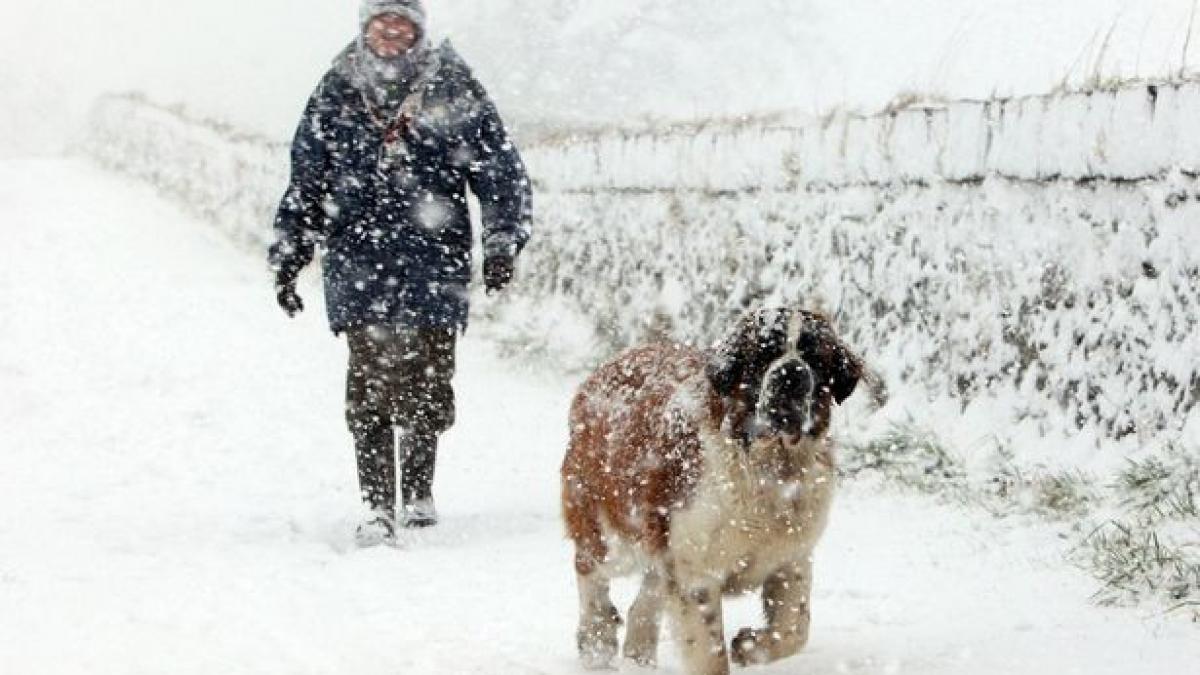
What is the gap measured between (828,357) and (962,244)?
10.7ft

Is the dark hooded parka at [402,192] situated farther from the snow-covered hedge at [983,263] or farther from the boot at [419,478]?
the snow-covered hedge at [983,263]

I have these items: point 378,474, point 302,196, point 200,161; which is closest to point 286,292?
point 302,196

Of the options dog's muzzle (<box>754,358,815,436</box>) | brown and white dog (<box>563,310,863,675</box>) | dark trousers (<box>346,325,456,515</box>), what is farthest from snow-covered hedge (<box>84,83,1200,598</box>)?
dark trousers (<box>346,325,456,515</box>)

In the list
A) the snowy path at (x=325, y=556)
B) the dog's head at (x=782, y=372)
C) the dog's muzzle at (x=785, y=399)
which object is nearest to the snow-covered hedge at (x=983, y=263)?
the snowy path at (x=325, y=556)

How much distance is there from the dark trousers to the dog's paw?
9.00ft

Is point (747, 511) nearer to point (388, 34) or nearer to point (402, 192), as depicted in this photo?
point (402, 192)

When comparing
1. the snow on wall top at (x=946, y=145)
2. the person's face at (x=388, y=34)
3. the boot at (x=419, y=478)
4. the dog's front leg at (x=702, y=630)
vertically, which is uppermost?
the person's face at (x=388, y=34)

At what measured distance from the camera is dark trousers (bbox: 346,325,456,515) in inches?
240

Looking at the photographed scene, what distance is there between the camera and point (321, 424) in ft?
29.7

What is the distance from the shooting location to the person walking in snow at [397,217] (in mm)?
6047

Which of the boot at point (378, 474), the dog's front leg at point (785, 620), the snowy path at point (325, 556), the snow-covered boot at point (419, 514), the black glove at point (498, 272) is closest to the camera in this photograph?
the dog's front leg at point (785, 620)

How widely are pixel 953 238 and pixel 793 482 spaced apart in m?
3.42

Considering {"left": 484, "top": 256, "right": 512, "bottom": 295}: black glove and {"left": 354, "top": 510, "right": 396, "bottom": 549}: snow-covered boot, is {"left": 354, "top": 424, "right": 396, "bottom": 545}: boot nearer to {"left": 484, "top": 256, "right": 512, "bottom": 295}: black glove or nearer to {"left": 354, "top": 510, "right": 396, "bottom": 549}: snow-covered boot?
{"left": 354, "top": 510, "right": 396, "bottom": 549}: snow-covered boot

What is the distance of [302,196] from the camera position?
6180mm
